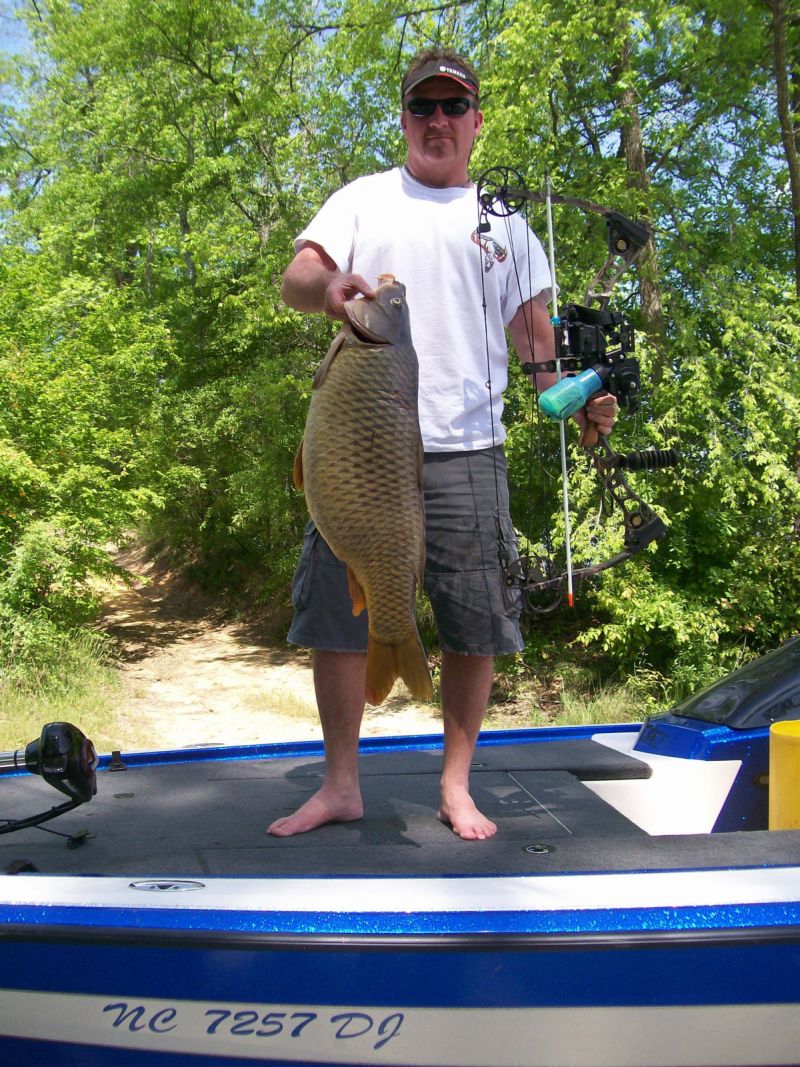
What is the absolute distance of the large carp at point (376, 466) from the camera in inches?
94.0

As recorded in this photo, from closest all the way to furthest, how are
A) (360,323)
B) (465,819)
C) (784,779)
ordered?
(360,323)
(465,819)
(784,779)

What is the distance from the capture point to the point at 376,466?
7.88 ft

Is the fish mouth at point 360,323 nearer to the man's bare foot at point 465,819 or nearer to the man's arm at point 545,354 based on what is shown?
the man's arm at point 545,354

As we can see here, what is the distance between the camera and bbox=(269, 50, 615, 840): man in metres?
2.81

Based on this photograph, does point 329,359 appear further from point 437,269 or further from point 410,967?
point 410,967

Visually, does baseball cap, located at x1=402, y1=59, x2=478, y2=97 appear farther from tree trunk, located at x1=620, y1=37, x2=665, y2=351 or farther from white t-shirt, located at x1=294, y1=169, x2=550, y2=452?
tree trunk, located at x1=620, y1=37, x2=665, y2=351

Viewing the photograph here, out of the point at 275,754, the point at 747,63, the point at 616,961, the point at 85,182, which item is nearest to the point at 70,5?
the point at 85,182

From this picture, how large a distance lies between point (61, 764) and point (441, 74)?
6.97ft

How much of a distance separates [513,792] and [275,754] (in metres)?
1.06

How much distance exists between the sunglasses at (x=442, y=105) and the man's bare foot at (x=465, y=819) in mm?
1917

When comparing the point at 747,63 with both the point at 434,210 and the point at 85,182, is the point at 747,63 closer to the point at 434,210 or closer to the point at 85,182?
the point at 434,210

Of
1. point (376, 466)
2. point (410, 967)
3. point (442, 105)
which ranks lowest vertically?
point (410, 967)

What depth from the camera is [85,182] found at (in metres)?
16.7

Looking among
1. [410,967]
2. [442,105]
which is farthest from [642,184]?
[410,967]
